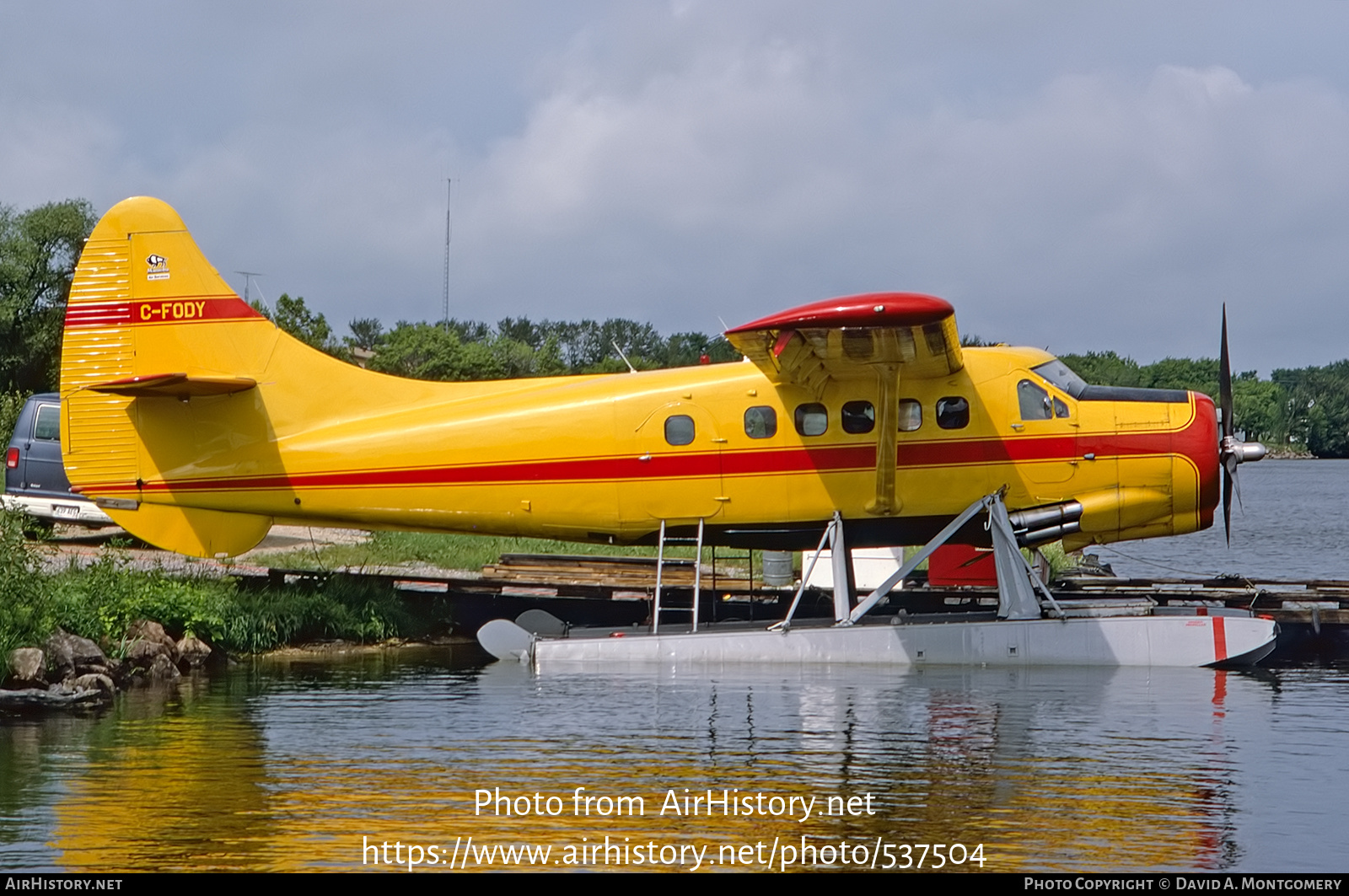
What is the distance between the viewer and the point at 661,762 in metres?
9.48

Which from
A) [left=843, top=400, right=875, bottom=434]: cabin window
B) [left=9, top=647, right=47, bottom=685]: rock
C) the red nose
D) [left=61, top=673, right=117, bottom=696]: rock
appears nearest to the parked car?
[left=61, top=673, right=117, bottom=696]: rock

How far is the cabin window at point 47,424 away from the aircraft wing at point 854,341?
41.0 ft

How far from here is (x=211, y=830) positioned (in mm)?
7680

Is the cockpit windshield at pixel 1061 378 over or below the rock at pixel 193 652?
over

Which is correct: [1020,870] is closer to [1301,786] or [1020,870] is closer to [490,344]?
[1301,786]

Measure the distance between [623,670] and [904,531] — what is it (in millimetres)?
3131

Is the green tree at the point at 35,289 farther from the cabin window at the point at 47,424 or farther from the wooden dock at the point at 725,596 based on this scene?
the wooden dock at the point at 725,596

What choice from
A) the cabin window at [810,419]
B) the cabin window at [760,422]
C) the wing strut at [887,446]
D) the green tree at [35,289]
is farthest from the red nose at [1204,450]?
the green tree at [35,289]

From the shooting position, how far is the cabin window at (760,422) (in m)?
13.6

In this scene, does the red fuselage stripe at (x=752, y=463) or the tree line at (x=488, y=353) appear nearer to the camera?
the red fuselage stripe at (x=752, y=463)

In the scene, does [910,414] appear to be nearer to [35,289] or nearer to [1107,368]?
[35,289]

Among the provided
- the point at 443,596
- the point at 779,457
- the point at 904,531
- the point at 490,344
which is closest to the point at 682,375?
the point at 779,457

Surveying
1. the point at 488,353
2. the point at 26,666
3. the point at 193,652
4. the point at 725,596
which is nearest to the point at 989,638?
the point at 725,596

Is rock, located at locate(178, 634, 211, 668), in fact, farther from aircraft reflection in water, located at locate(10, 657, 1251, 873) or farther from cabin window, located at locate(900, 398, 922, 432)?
cabin window, located at locate(900, 398, 922, 432)
